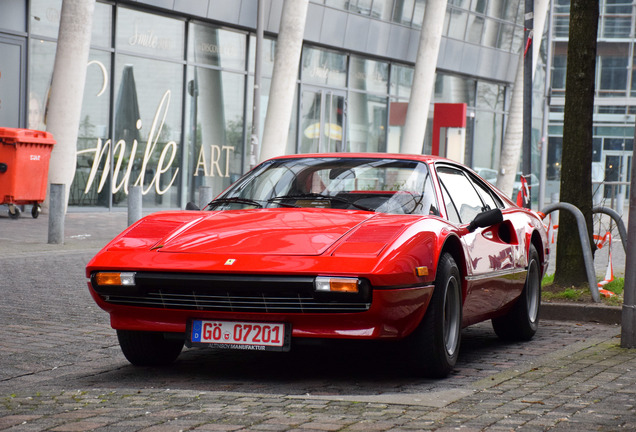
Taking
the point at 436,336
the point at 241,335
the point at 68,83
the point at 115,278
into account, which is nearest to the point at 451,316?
the point at 436,336

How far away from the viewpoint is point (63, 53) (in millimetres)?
19625

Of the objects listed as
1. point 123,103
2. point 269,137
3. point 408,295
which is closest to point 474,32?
point 269,137

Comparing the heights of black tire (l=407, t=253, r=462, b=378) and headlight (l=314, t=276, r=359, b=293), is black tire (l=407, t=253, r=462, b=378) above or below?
below

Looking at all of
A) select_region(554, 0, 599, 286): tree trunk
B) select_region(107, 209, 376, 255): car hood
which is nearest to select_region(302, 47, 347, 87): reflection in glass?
select_region(554, 0, 599, 286): tree trunk

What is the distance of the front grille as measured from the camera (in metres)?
5.25

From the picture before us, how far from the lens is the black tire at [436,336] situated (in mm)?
5613

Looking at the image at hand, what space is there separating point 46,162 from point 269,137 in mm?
7692

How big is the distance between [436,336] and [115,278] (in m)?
1.74

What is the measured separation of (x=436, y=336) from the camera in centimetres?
563

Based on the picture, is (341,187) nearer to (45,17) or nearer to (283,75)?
(45,17)

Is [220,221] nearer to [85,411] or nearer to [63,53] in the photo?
[85,411]

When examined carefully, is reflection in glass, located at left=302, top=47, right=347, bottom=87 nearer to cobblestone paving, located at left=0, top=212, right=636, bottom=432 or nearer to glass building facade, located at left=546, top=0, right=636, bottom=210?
glass building facade, located at left=546, top=0, right=636, bottom=210

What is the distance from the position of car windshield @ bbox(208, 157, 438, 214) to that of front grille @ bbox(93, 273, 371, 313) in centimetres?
111

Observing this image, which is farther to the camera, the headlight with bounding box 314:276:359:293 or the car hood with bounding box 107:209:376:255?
the car hood with bounding box 107:209:376:255
